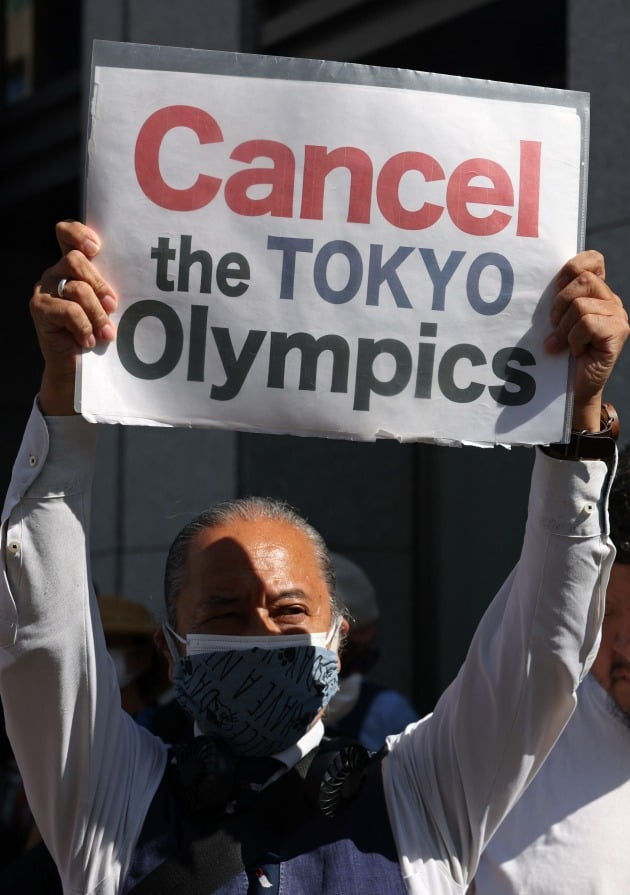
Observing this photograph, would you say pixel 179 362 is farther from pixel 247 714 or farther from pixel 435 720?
pixel 435 720

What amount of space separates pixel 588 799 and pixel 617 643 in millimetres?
309

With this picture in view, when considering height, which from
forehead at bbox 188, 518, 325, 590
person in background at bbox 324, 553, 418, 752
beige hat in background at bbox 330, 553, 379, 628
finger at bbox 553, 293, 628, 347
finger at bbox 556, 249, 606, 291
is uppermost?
finger at bbox 556, 249, 606, 291

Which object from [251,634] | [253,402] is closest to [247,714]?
[251,634]

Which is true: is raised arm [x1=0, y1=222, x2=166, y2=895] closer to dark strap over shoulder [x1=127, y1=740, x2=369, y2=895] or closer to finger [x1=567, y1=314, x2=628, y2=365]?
dark strap over shoulder [x1=127, y1=740, x2=369, y2=895]

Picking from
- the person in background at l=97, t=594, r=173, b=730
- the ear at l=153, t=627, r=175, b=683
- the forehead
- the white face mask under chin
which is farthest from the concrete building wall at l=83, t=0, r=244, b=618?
the white face mask under chin

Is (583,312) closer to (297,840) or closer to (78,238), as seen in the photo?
(78,238)

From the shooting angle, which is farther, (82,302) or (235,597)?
(235,597)

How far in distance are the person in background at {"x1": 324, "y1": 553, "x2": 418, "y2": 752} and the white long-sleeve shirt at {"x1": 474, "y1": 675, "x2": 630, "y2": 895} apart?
1.91m

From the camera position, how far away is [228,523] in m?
2.52

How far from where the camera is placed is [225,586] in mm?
2420

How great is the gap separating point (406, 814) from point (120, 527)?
4661 millimetres

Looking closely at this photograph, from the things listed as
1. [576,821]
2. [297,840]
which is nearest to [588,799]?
[576,821]

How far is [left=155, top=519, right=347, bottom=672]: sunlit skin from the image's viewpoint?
240cm

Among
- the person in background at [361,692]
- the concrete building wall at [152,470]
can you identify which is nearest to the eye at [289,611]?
the person in background at [361,692]
